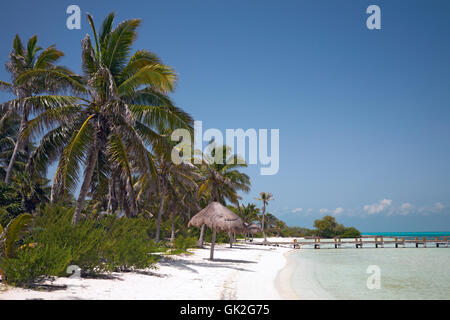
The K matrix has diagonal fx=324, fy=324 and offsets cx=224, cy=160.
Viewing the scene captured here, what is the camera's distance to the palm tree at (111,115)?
1054 centimetres

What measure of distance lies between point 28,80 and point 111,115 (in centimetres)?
295

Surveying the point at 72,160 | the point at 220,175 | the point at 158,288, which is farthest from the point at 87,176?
the point at 220,175

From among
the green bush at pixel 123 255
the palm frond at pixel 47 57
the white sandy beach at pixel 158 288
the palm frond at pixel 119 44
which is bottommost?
the white sandy beach at pixel 158 288

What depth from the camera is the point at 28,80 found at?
10.9 metres

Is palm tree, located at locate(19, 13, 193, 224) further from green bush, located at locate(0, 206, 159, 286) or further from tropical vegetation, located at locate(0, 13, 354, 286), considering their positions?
green bush, located at locate(0, 206, 159, 286)

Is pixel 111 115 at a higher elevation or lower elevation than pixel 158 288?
higher

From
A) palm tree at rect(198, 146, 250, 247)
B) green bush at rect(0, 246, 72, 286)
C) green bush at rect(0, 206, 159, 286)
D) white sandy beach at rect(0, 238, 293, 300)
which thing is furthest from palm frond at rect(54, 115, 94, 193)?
palm tree at rect(198, 146, 250, 247)

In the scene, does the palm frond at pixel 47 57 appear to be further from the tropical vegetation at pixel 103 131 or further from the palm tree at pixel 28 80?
the tropical vegetation at pixel 103 131

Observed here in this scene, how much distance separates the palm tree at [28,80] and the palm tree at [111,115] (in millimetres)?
843

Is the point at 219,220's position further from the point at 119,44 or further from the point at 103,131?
the point at 119,44

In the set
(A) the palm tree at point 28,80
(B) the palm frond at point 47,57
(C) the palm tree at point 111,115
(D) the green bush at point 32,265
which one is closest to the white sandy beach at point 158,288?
(D) the green bush at point 32,265

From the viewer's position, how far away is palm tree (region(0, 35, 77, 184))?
11031mm
